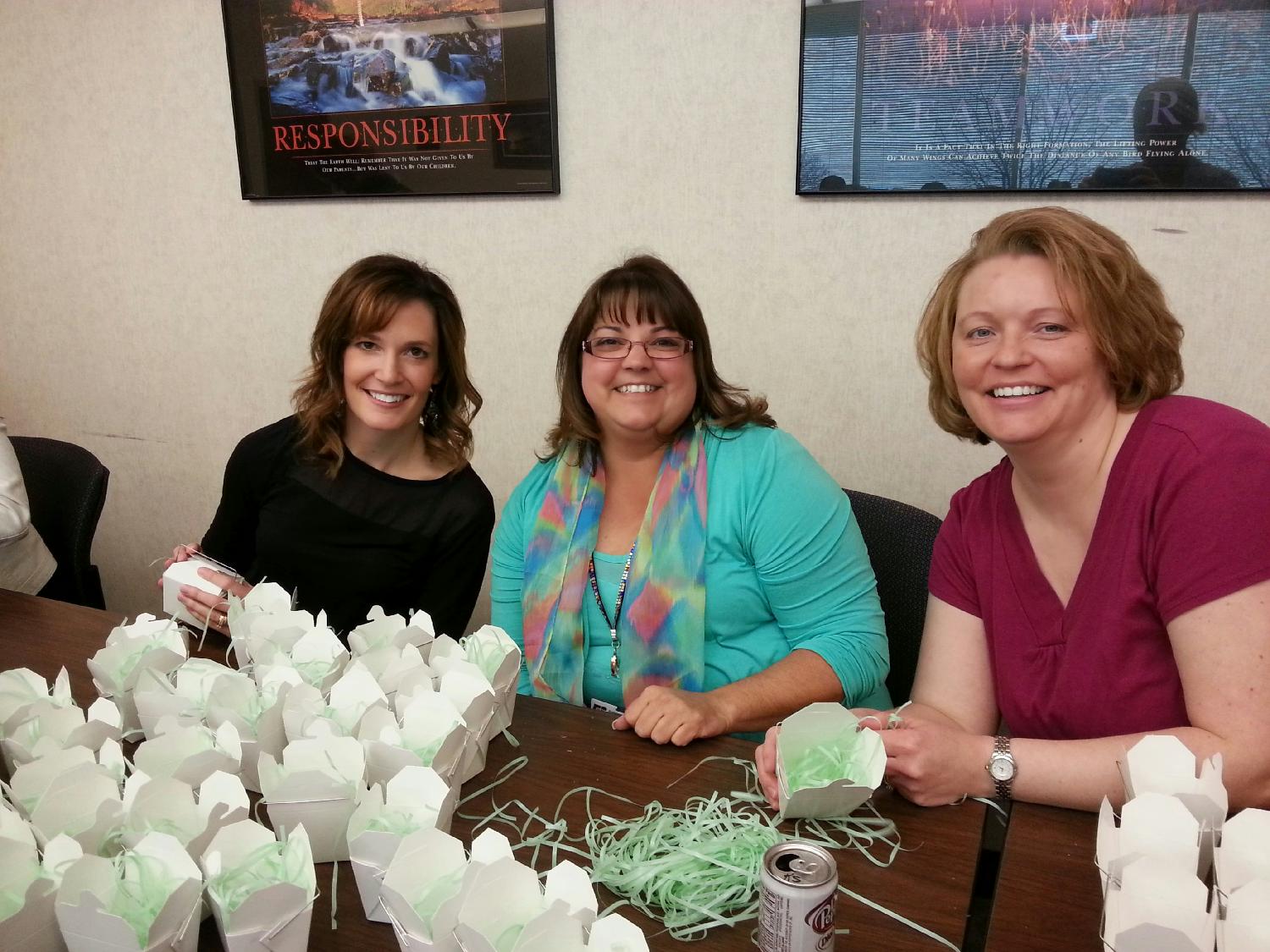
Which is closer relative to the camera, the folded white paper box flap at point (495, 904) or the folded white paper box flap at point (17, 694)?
the folded white paper box flap at point (495, 904)

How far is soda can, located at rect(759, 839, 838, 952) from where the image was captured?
2.59 feet

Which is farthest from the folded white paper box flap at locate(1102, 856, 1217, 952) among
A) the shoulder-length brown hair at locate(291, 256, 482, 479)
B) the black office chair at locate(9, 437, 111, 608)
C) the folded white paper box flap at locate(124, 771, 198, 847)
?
the black office chair at locate(9, 437, 111, 608)

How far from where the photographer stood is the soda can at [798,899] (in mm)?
789

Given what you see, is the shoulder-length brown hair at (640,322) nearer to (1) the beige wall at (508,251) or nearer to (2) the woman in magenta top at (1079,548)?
(2) the woman in magenta top at (1079,548)

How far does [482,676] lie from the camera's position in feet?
3.87

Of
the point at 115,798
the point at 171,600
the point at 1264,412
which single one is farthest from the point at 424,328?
the point at 1264,412

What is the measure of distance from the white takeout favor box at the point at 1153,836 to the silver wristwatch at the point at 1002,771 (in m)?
0.25

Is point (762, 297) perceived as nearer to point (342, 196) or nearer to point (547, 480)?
point (547, 480)

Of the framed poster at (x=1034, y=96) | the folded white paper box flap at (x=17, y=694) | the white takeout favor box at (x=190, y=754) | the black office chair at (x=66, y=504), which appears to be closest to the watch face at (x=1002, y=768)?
the white takeout favor box at (x=190, y=754)

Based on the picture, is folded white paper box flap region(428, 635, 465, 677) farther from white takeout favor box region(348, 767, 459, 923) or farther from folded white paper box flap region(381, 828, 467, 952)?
folded white paper box flap region(381, 828, 467, 952)

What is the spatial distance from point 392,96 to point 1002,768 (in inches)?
92.9

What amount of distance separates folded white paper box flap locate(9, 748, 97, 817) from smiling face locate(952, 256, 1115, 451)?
1.15 meters

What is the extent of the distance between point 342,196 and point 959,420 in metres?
2.06

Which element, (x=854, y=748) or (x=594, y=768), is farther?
(x=594, y=768)
